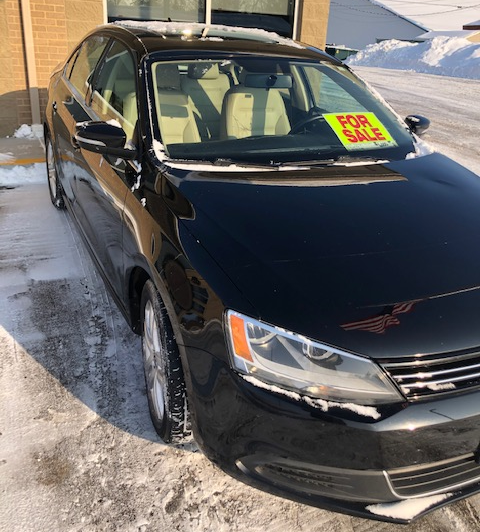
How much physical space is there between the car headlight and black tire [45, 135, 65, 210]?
10.9ft

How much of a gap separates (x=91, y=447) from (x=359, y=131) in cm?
210

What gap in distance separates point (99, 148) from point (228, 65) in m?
0.96

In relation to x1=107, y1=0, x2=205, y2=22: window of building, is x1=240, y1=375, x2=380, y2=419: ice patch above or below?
below

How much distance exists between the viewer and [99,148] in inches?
103

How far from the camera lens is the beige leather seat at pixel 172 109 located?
2.65 meters

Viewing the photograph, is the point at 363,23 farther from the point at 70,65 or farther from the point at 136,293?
the point at 136,293

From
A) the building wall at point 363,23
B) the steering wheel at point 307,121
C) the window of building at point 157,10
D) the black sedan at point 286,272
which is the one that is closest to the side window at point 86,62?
the black sedan at point 286,272

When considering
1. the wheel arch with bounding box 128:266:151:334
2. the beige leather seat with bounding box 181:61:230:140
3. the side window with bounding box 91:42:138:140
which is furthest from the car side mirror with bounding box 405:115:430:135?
the wheel arch with bounding box 128:266:151:334

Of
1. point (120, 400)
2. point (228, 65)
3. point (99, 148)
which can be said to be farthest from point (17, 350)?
point (228, 65)

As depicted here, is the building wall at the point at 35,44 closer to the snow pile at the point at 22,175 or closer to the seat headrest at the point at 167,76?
the snow pile at the point at 22,175

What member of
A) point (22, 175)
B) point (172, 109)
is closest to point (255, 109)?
point (172, 109)

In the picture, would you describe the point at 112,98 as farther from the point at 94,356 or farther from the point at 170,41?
the point at 94,356

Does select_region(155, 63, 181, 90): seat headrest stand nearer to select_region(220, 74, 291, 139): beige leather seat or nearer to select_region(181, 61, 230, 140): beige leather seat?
select_region(181, 61, 230, 140): beige leather seat

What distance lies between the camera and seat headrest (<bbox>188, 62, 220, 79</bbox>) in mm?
3037
